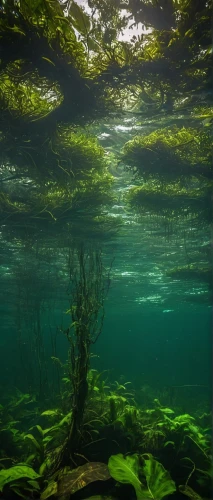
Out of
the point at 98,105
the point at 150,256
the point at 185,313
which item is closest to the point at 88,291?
the point at 98,105

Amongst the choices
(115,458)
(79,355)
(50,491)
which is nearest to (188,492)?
(115,458)

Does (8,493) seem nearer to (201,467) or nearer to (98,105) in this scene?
(201,467)

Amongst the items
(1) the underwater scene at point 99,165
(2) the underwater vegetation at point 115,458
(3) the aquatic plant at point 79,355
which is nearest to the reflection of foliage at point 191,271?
(1) the underwater scene at point 99,165

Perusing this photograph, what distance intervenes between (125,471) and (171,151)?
7344 mm

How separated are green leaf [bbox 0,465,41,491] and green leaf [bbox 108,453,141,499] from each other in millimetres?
1365

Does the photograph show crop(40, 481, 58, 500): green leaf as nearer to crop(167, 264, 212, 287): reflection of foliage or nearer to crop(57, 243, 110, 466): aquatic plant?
crop(57, 243, 110, 466): aquatic plant

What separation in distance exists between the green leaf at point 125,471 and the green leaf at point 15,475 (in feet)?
4.48

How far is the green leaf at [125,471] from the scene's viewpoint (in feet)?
16.0

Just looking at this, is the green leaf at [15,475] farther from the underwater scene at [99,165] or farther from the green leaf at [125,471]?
the green leaf at [125,471]

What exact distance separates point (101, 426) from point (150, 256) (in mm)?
14723

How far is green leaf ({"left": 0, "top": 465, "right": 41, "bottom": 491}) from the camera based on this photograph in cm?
512

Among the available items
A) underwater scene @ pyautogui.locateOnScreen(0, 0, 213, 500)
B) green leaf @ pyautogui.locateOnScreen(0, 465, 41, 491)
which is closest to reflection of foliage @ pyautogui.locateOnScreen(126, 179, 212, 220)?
underwater scene @ pyautogui.locateOnScreen(0, 0, 213, 500)

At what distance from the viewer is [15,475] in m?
5.22

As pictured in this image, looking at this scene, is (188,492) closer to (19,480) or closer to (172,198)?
(19,480)
